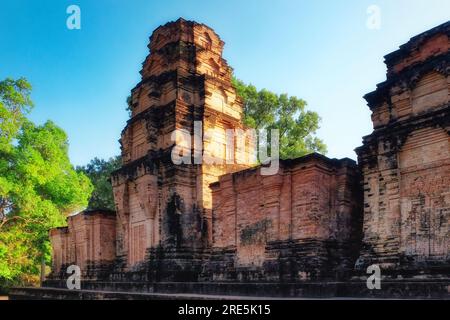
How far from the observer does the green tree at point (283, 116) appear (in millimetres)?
28859

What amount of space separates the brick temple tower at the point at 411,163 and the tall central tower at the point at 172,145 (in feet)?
22.1

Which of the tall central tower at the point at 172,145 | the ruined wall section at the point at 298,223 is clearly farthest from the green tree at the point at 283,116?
the ruined wall section at the point at 298,223

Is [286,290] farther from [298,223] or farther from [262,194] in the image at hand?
[262,194]

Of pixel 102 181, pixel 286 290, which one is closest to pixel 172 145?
pixel 286 290

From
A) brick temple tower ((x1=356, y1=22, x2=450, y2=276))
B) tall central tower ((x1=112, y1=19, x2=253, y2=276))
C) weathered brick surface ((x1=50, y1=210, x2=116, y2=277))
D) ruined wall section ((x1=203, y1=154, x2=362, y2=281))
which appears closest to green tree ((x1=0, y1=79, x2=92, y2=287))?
weathered brick surface ((x1=50, y1=210, x2=116, y2=277))

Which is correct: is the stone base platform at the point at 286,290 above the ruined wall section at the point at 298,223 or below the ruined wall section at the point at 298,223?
below

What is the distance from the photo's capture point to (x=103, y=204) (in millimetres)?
38000

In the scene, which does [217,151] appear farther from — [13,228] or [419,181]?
[13,228]

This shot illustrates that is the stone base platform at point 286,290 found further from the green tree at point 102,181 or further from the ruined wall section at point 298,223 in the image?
the green tree at point 102,181

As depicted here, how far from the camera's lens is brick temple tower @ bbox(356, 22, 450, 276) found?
10.3 metres

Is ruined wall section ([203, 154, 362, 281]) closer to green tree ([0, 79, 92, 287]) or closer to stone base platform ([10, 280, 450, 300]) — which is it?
stone base platform ([10, 280, 450, 300])

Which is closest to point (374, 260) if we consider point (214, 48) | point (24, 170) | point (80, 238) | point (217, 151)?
point (217, 151)

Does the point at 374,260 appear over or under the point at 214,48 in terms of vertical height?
under
